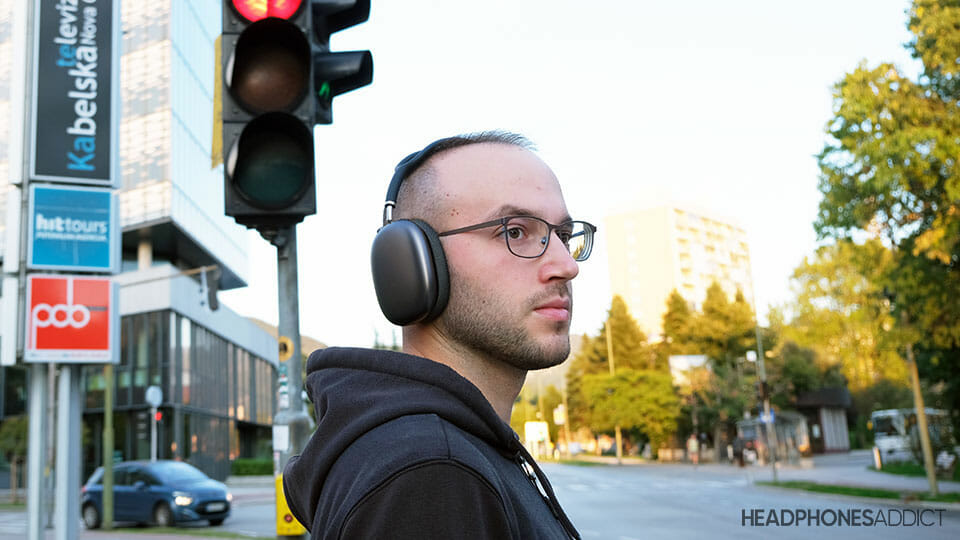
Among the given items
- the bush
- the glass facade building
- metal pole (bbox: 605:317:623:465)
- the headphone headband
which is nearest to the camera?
the headphone headband

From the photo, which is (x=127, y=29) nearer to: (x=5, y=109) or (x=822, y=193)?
(x=5, y=109)

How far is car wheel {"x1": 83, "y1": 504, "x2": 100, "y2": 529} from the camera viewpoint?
746 inches

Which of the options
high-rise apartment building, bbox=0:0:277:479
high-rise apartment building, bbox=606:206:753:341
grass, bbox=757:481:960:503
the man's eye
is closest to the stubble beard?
the man's eye

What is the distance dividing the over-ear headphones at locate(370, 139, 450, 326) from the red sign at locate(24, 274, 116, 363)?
9680 mm

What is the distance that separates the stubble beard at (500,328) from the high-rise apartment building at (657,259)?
10571 centimetres

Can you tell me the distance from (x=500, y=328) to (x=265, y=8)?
96.1 inches

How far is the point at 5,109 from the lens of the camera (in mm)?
32125

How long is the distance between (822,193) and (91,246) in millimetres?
15032

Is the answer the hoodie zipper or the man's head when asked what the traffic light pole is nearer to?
the man's head

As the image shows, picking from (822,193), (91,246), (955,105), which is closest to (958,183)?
(955,105)

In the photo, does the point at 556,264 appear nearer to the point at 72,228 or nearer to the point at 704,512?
the point at 72,228

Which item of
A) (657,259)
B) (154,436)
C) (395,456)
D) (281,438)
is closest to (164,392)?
(154,436)

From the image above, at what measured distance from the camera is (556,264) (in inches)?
63.9

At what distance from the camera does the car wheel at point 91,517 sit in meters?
18.9
